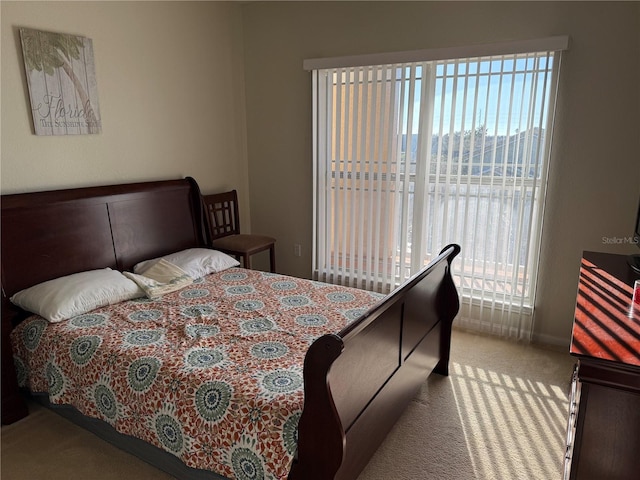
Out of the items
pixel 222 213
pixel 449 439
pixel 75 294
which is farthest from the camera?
pixel 222 213

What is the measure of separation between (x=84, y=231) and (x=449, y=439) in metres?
2.47

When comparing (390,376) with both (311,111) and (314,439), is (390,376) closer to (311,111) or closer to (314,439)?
(314,439)

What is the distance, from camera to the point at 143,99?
328 centimetres

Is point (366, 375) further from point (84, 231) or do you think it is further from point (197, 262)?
point (84, 231)

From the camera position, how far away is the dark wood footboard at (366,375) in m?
1.44

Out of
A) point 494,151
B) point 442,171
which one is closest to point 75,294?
point 442,171

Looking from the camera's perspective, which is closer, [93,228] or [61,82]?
[61,82]

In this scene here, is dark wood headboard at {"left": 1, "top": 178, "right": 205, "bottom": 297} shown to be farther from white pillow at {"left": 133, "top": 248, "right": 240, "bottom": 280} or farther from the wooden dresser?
the wooden dresser

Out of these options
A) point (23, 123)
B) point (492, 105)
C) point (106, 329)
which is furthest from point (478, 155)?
point (23, 123)

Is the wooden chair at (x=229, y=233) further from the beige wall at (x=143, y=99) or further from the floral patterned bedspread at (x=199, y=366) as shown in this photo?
the floral patterned bedspread at (x=199, y=366)

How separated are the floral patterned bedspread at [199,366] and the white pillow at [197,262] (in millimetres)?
308

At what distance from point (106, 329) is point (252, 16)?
3.01 metres

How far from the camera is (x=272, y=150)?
4102mm

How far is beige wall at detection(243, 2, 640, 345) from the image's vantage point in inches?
108
